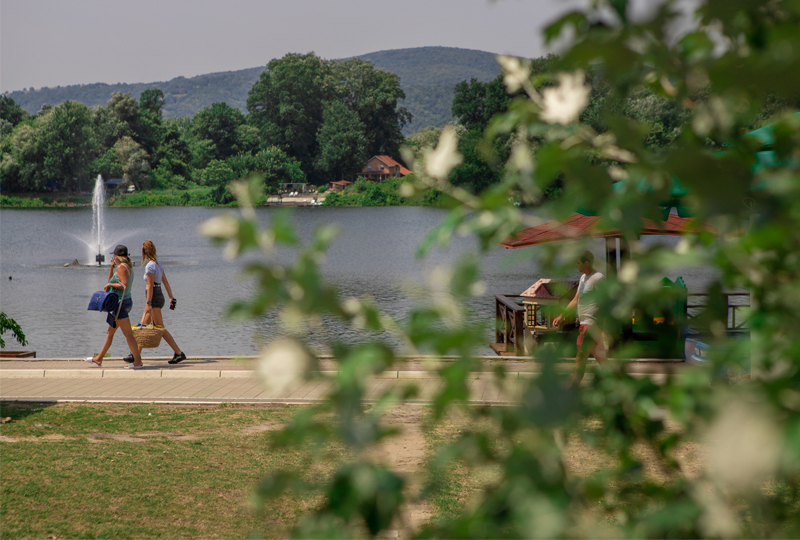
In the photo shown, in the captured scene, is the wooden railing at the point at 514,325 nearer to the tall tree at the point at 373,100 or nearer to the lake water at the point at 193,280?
the lake water at the point at 193,280

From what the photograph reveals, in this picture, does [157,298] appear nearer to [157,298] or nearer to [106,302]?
[157,298]

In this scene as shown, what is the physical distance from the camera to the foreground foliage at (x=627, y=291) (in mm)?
823

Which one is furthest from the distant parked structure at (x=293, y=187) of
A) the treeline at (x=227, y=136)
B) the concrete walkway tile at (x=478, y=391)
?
the concrete walkway tile at (x=478, y=391)

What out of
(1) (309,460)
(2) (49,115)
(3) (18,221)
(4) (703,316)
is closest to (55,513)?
(1) (309,460)

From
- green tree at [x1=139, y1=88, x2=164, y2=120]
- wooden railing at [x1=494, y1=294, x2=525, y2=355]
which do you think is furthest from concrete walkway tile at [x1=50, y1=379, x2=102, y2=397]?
green tree at [x1=139, y1=88, x2=164, y2=120]

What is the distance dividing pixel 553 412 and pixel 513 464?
0.13m

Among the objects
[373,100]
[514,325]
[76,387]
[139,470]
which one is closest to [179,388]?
[76,387]

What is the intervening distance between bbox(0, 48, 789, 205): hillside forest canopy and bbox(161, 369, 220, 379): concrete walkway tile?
66.1 m

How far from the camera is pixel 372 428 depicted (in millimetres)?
827

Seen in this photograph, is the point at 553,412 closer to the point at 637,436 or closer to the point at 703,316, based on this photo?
the point at 703,316

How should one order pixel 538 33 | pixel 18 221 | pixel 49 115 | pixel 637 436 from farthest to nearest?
pixel 49 115 < pixel 18 221 < pixel 637 436 < pixel 538 33

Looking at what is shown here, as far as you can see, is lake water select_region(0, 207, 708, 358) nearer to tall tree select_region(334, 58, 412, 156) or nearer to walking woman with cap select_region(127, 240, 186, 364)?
walking woman with cap select_region(127, 240, 186, 364)

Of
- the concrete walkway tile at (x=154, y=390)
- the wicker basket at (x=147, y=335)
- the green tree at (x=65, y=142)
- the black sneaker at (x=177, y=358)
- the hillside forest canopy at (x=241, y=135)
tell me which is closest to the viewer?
the concrete walkway tile at (x=154, y=390)

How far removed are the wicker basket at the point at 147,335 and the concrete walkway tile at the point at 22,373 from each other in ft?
4.21
